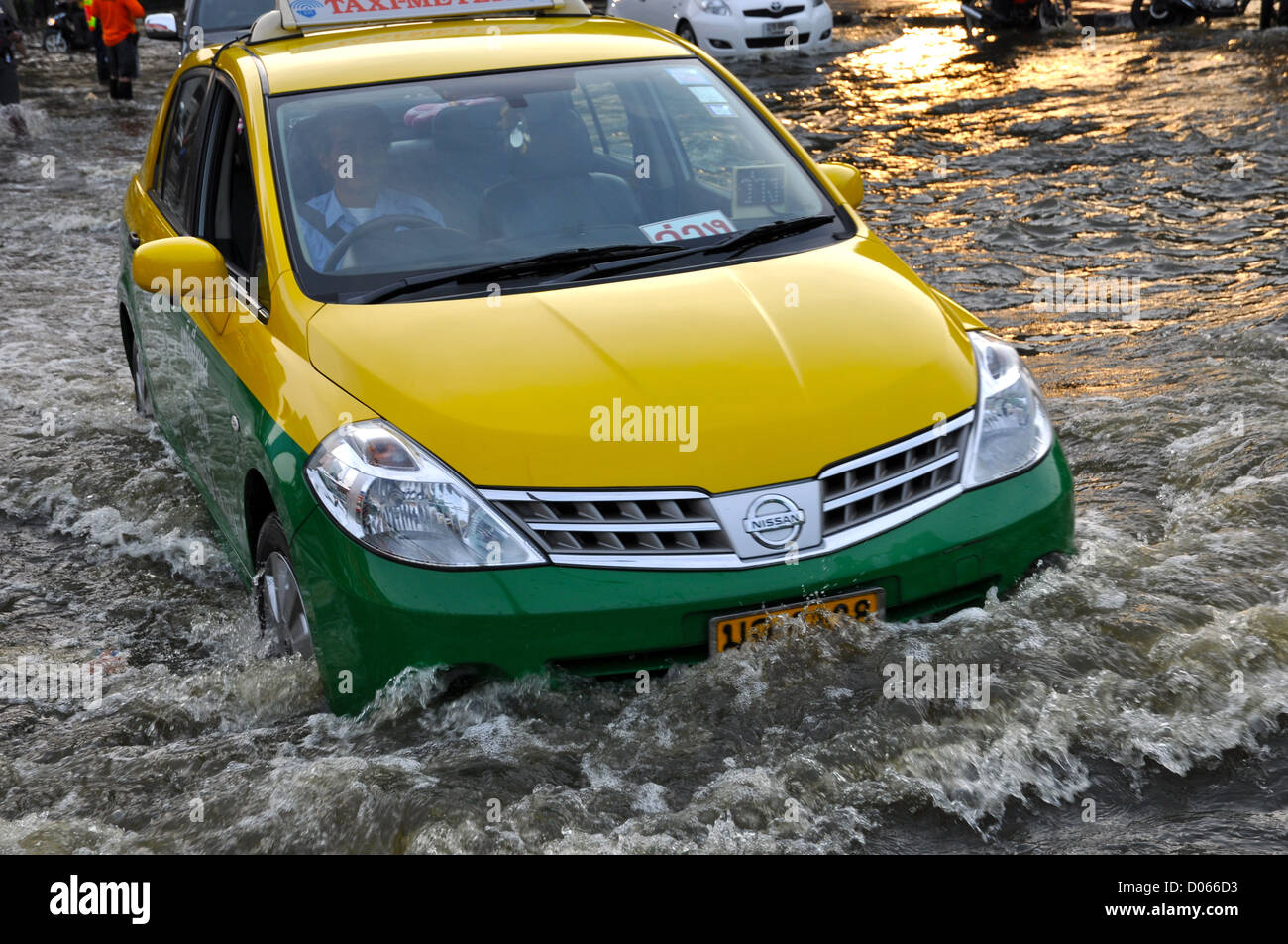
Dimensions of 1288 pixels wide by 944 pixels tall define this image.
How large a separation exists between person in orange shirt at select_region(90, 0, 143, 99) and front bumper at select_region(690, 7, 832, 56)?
22.8 feet

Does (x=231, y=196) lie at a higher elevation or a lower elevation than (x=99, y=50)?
higher

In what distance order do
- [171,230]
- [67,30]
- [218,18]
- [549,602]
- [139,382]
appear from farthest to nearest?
[67,30], [218,18], [139,382], [171,230], [549,602]

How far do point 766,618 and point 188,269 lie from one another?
199 centimetres

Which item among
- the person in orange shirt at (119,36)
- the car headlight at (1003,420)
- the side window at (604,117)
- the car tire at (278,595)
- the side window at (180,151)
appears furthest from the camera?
the person in orange shirt at (119,36)

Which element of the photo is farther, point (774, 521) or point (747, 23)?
point (747, 23)

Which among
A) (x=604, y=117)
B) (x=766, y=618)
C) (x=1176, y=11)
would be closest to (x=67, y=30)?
(x=1176, y=11)

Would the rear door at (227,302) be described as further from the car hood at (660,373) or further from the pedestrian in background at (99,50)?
the pedestrian in background at (99,50)

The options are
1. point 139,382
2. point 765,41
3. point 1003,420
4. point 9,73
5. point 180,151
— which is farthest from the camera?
point 765,41

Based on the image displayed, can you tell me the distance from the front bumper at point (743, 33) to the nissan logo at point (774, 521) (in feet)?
53.8

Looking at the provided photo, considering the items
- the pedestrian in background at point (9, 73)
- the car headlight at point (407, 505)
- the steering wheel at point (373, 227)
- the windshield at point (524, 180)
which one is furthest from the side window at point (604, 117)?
the pedestrian in background at point (9, 73)

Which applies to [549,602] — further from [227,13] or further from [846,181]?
[227,13]

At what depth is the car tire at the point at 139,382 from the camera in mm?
6418

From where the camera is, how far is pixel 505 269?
14.1 feet

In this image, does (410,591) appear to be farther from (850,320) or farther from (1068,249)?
(1068,249)
